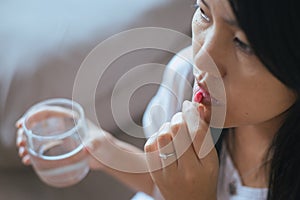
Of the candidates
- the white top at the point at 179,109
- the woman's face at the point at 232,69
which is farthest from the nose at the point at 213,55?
the white top at the point at 179,109

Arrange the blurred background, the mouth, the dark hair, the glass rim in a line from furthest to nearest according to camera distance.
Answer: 1. the blurred background
2. the glass rim
3. the mouth
4. the dark hair

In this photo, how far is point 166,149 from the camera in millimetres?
695

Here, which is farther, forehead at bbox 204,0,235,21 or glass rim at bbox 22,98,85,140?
glass rim at bbox 22,98,85,140

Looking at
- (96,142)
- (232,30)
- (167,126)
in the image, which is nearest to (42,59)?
(96,142)

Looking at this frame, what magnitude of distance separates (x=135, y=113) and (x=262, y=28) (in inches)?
25.7

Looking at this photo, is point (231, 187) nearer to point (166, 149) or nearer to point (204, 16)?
point (166, 149)

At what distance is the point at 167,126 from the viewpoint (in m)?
0.70

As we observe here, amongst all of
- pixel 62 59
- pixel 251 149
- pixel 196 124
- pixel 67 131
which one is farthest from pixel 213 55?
pixel 62 59

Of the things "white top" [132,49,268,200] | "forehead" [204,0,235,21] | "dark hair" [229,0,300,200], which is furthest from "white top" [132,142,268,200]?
"forehead" [204,0,235,21]

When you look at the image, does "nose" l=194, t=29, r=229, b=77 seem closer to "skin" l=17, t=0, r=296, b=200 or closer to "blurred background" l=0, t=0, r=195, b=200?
"skin" l=17, t=0, r=296, b=200

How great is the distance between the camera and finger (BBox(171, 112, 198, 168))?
68 cm

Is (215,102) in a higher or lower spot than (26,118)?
higher

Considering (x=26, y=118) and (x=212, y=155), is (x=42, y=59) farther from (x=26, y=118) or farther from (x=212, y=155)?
(x=212, y=155)

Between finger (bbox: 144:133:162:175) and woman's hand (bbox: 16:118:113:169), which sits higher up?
finger (bbox: 144:133:162:175)
